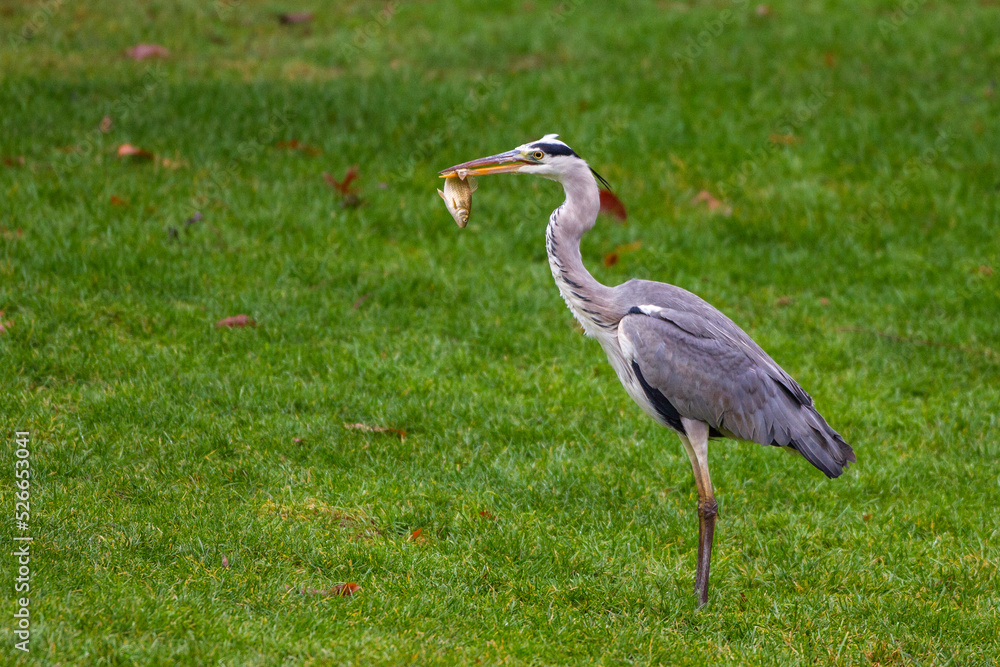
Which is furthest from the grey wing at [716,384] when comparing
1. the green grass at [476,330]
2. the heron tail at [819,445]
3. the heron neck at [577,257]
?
the green grass at [476,330]

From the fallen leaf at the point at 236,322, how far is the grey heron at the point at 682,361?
2720 mm

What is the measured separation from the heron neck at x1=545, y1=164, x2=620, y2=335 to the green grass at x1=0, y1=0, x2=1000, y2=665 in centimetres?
125

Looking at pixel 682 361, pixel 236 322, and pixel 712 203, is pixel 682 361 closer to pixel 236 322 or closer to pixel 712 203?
pixel 236 322

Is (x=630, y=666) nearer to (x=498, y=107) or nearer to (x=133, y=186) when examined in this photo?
(x=133, y=186)

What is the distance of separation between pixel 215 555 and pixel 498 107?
23.1 ft

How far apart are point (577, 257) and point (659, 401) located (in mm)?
868

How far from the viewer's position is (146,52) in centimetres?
1155

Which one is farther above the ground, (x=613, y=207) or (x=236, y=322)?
(x=613, y=207)

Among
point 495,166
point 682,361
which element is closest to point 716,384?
point 682,361

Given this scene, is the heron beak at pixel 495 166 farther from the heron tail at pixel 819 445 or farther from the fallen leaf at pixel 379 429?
the heron tail at pixel 819 445

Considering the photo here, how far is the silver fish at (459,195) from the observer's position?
19.0 ft

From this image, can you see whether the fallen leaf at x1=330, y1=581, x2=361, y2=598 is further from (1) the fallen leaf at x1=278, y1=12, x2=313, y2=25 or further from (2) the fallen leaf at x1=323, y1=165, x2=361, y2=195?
(1) the fallen leaf at x1=278, y1=12, x2=313, y2=25

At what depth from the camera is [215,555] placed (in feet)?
16.4

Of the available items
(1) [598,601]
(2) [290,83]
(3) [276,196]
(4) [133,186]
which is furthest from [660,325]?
(2) [290,83]
